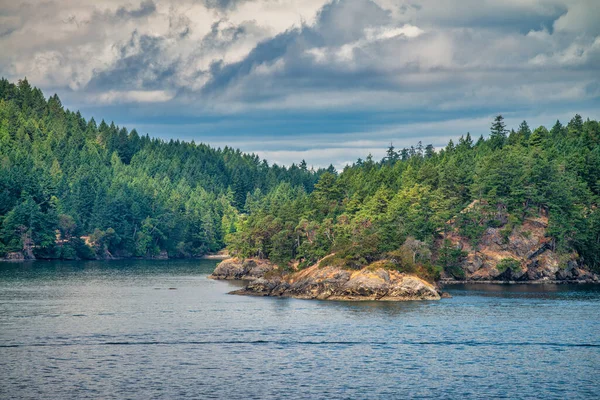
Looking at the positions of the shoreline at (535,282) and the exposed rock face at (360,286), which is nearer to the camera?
the exposed rock face at (360,286)

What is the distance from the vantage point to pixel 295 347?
2906 inches

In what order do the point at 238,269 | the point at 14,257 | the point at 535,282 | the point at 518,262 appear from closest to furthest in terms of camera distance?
the point at 518,262
the point at 535,282
the point at 238,269
the point at 14,257

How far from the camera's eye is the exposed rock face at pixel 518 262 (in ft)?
461

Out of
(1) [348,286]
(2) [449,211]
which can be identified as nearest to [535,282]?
(2) [449,211]

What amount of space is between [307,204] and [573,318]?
84582 mm

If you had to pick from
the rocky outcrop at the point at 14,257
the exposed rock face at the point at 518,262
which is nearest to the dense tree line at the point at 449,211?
the exposed rock face at the point at 518,262

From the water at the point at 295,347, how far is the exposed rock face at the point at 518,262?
21.8 m

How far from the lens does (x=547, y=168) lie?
15188 centimetres

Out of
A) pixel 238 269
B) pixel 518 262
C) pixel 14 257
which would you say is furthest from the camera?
pixel 14 257

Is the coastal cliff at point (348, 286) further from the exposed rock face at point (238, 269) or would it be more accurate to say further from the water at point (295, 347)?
the exposed rock face at point (238, 269)

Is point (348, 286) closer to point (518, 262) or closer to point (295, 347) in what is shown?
point (295, 347)

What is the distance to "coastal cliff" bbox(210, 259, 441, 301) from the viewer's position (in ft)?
351

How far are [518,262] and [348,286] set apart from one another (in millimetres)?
46411

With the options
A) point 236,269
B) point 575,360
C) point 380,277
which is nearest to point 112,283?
point 236,269
